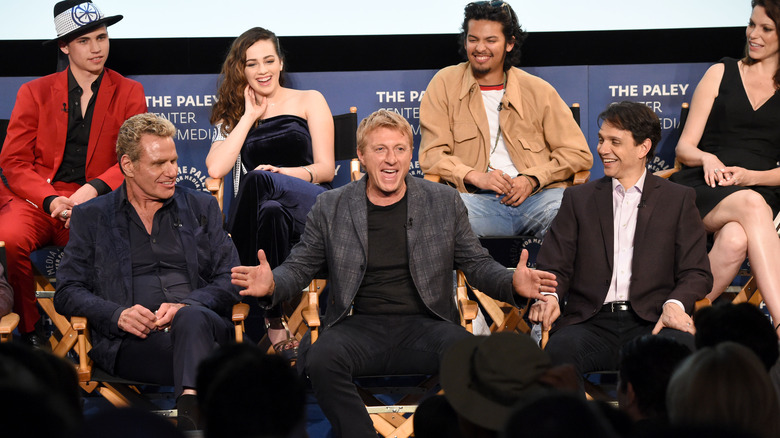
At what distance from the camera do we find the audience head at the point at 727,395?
5.50ft

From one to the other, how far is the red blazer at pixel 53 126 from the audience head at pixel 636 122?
260 cm

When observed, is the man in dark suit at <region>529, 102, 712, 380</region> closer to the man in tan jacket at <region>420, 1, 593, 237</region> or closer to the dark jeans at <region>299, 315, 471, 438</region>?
the dark jeans at <region>299, 315, 471, 438</region>

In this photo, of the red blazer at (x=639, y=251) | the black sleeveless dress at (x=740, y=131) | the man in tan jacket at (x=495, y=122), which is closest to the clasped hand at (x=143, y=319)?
the red blazer at (x=639, y=251)

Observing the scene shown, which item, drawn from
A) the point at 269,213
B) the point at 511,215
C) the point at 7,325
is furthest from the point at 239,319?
the point at 511,215

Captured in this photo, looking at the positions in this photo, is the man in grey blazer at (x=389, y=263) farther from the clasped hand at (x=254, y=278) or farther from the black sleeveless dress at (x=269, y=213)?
the black sleeveless dress at (x=269, y=213)

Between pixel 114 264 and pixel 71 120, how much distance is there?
150cm

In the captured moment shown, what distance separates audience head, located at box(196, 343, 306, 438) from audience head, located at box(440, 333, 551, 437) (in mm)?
420

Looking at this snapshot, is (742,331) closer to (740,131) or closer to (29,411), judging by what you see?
(29,411)

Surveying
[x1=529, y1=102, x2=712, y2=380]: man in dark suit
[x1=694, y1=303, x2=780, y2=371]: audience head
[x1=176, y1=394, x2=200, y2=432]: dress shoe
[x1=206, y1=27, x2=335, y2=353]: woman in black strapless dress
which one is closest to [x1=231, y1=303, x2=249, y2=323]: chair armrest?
[x1=176, y1=394, x2=200, y2=432]: dress shoe

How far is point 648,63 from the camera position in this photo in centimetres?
557

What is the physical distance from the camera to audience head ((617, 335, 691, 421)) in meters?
2.21

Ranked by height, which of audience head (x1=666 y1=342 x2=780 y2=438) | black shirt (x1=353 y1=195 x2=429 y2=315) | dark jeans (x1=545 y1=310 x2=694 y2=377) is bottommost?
dark jeans (x1=545 y1=310 x2=694 y2=377)

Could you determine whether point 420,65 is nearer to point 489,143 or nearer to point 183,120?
point 489,143

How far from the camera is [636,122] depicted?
3.86 m
